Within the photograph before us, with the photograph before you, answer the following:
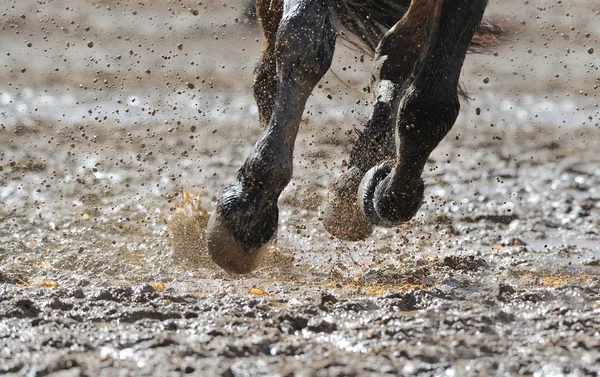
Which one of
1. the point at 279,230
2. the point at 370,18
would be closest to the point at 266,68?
the point at 370,18

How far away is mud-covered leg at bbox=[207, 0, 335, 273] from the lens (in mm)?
3336

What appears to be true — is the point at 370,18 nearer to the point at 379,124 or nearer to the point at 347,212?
the point at 379,124

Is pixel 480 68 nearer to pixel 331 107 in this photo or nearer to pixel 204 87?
pixel 331 107

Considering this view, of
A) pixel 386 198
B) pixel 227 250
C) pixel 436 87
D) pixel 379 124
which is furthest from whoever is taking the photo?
pixel 379 124

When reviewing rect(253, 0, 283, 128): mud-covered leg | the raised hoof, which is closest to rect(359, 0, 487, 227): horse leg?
the raised hoof

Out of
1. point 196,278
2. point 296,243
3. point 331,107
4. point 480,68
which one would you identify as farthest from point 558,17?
point 196,278

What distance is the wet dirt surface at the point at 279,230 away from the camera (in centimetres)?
285

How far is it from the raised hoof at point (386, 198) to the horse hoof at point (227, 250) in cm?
72

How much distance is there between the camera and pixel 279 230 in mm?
5617

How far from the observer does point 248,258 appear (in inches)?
138

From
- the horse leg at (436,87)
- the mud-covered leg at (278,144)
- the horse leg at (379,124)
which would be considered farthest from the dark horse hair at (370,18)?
the mud-covered leg at (278,144)

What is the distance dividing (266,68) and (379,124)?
68 centimetres

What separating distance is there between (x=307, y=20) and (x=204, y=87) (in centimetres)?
544

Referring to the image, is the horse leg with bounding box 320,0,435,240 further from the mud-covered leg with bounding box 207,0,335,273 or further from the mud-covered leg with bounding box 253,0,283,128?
the mud-covered leg with bounding box 207,0,335,273
